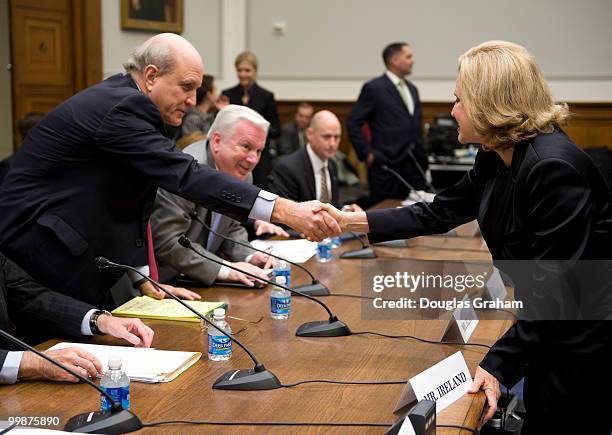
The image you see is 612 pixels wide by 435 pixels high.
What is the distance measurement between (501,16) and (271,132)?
329cm

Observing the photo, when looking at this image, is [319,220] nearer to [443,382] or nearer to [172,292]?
[172,292]

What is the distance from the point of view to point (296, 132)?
912cm

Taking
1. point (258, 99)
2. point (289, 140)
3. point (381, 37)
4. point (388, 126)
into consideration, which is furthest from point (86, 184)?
point (381, 37)

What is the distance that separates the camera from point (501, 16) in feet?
30.3

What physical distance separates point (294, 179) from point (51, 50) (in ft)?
13.3

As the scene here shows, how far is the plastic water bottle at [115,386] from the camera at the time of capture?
1.76 m

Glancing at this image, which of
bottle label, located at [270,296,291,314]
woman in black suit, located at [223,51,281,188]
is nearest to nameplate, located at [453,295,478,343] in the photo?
bottle label, located at [270,296,291,314]

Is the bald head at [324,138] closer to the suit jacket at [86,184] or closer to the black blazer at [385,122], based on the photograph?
the black blazer at [385,122]

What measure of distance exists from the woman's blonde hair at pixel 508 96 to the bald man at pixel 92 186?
834 millimetres

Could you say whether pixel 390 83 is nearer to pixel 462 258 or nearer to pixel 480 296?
pixel 462 258

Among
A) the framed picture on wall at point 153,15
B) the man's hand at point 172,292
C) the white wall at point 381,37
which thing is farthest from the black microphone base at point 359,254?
the white wall at point 381,37

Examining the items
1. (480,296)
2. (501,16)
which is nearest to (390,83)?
(501,16)

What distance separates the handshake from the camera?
2787 millimetres

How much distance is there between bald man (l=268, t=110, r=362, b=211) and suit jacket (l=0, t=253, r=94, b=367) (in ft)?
8.09
